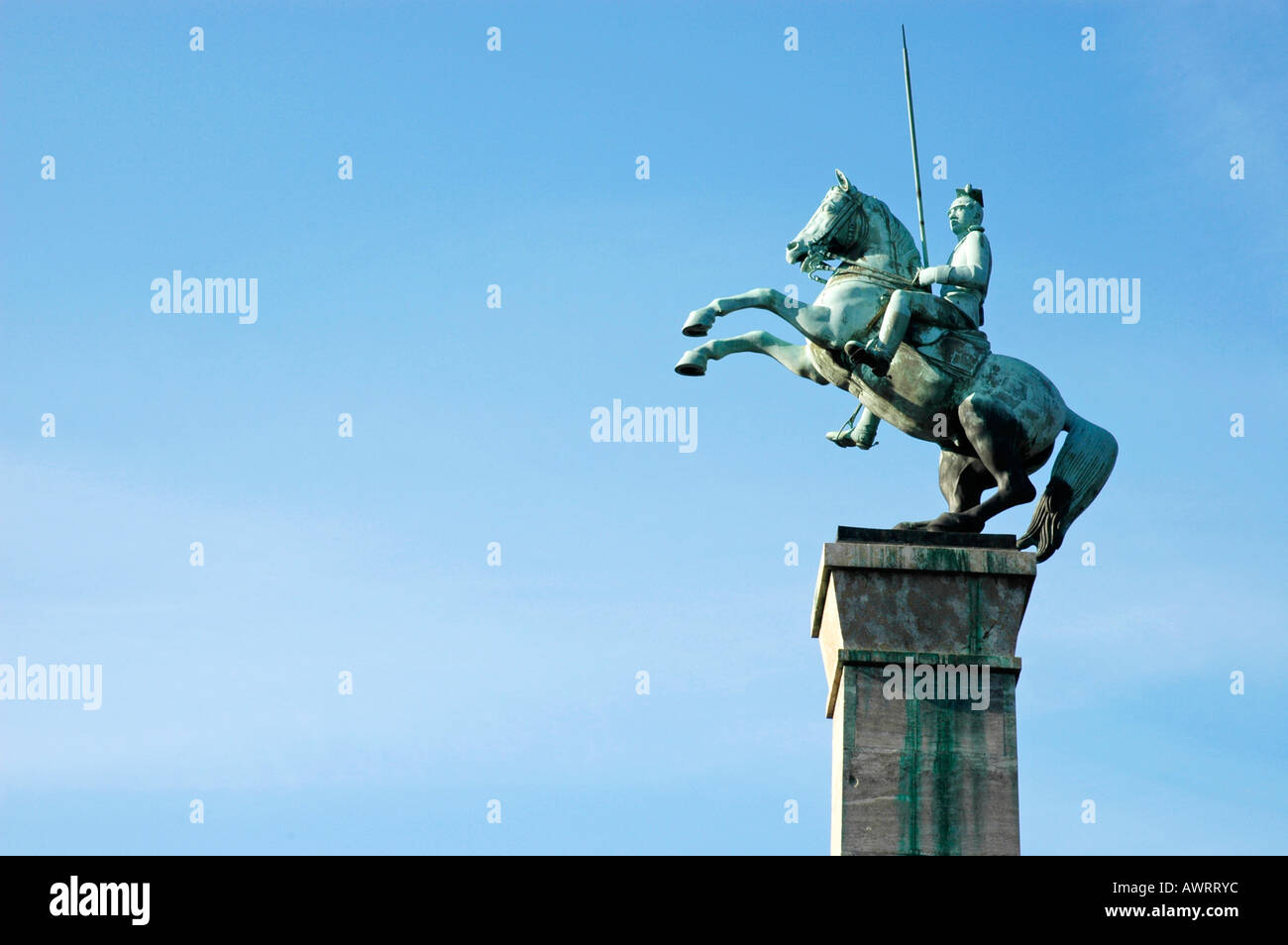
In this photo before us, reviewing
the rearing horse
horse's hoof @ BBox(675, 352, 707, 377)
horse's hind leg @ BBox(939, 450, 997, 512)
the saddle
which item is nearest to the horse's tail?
the rearing horse

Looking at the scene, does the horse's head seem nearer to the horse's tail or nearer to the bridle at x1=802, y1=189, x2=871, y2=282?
the bridle at x1=802, y1=189, x2=871, y2=282

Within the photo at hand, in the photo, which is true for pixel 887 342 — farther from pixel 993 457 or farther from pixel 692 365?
pixel 692 365

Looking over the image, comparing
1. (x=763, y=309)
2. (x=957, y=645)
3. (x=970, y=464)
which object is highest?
(x=763, y=309)

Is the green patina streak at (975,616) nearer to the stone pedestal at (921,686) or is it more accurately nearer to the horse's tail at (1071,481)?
the stone pedestal at (921,686)

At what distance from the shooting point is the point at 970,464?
2519 cm

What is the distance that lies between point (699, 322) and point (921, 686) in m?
4.62

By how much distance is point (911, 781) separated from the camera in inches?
915

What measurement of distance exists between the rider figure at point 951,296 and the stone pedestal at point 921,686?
191 centimetres

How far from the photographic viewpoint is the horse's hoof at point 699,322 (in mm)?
25253

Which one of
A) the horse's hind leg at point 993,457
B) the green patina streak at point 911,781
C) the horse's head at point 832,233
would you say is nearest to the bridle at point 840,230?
the horse's head at point 832,233
